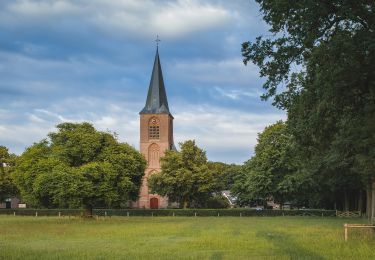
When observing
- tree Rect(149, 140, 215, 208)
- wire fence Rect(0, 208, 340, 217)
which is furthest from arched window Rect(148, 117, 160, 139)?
wire fence Rect(0, 208, 340, 217)

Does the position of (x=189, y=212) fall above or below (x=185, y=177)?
below

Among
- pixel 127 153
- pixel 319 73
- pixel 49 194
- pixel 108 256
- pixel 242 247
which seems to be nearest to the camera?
pixel 108 256

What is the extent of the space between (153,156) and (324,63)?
9110 centimetres

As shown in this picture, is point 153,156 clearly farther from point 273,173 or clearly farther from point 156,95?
point 273,173

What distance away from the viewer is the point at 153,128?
112 metres

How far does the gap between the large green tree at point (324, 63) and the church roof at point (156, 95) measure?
8213cm

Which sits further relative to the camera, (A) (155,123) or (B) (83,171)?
(A) (155,123)

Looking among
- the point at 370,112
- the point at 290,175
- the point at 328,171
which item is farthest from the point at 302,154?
the point at 290,175

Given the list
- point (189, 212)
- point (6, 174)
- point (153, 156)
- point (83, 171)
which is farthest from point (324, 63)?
point (153, 156)

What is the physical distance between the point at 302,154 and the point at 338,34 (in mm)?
17529

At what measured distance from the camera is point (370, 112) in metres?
23.6

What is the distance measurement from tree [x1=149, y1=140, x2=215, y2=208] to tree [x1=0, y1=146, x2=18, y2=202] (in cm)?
2132

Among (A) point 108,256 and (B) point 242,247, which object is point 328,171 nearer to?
(B) point 242,247

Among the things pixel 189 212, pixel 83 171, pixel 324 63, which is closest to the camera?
pixel 324 63
